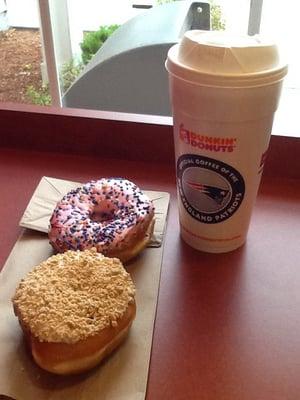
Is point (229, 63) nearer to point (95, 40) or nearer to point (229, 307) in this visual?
point (229, 307)

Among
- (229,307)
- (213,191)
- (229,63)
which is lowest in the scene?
(229,307)

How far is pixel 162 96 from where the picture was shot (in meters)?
1.10

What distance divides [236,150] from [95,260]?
20 centimetres

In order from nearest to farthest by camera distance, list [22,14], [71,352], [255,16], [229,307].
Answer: [71,352] → [229,307] → [255,16] → [22,14]

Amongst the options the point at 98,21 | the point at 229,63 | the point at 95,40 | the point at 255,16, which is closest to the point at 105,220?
the point at 229,63

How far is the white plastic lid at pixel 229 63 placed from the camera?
1.67 ft

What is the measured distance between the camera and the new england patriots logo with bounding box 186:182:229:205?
1.91 feet

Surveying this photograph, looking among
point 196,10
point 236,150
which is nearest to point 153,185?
point 236,150

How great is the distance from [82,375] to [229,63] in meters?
0.34

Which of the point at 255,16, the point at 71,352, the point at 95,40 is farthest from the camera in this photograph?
the point at 95,40

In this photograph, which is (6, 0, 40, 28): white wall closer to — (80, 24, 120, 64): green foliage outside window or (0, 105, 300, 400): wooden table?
(80, 24, 120, 64): green foliage outside window

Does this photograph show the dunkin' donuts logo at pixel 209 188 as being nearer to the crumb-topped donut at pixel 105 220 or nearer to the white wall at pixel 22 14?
the crumb-topped donut at pixel 105 220

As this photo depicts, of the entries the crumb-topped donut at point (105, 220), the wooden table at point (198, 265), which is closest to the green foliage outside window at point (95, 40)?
the wooden table at point (198, 265)

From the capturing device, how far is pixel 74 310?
490 millimetres
